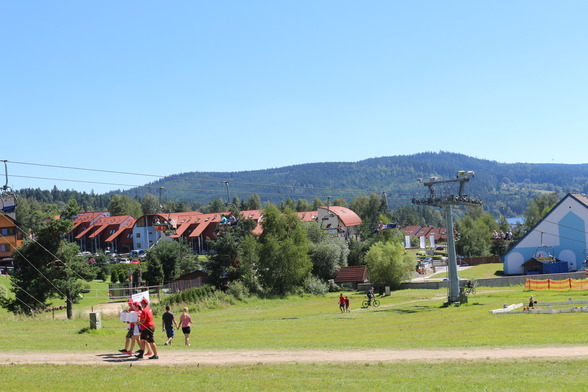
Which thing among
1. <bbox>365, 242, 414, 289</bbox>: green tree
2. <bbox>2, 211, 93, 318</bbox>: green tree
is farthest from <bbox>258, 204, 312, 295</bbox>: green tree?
<bbox>2, 211, 93, 318</bbox>: green tree

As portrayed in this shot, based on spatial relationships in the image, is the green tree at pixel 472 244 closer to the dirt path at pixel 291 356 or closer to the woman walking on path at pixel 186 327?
the dirt path at pixel 291 356

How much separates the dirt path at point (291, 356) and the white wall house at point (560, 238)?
203ft

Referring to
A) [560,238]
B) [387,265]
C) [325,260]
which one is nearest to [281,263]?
[325,260]

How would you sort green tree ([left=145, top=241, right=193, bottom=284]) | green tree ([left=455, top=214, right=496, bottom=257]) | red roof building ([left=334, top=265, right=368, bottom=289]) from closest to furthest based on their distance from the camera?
red roof building ([left=334, top=265, right=368, bottom=289]), green tree ([left=145, top=241, right=193, bottom=284]), green tree ([left=455, top=214, right=496, bottom=257])

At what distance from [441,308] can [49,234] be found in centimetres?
3035

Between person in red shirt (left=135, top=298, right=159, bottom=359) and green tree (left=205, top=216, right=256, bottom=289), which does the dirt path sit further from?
green tree (left=205, top=216, right=256, bottom=289)

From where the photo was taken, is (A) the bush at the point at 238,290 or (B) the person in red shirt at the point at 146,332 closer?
(B) the person in red shirt at the point at 146,332

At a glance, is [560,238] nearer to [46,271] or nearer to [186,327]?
[46,271]

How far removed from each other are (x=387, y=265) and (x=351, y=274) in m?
7.82

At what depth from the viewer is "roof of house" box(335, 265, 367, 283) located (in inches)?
3051

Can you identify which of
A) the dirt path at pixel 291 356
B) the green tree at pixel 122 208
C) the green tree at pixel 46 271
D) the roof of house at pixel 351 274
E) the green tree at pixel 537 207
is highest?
the green tree at pixel 122 208

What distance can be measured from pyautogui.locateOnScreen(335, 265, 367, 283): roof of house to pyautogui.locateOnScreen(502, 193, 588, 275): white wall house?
793 inches

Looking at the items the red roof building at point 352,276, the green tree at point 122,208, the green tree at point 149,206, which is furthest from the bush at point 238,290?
the green tree at point 149,206

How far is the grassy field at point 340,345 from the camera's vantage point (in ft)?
52.9
